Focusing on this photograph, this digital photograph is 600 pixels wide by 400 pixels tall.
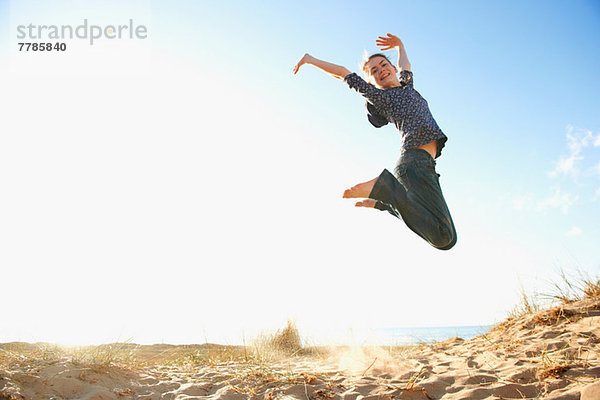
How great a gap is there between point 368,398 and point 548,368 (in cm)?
130

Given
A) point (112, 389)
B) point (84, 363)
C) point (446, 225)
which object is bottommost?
point (112, 389)

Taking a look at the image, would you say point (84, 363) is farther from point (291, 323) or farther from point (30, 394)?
point (291, 323)

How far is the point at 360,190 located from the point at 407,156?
49cm

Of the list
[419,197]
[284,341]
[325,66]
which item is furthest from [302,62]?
[284,341]

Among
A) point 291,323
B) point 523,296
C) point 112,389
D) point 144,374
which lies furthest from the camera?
point 291,323

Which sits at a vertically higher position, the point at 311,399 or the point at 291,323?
the point at 291,323

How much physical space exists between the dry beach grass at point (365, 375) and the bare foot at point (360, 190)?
1.44m

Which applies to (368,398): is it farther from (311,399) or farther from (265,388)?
(265,388)

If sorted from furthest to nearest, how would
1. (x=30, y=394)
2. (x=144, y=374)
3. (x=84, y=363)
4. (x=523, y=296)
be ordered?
(x=523, y=296) → (x=144, y=374) → (x=84, y=363) → (x=30, y=394)

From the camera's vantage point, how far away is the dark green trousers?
296cm

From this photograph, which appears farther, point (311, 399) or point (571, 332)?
point (571, 332)

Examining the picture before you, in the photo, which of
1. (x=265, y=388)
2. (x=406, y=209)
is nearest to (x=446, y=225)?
(x=406, y=209)

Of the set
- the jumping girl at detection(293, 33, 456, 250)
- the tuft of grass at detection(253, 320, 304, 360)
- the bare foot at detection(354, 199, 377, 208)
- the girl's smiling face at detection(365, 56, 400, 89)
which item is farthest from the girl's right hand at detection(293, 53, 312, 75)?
the tuft of grass at detection(253, 320, 304, 360)

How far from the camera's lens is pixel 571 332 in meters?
3.74
